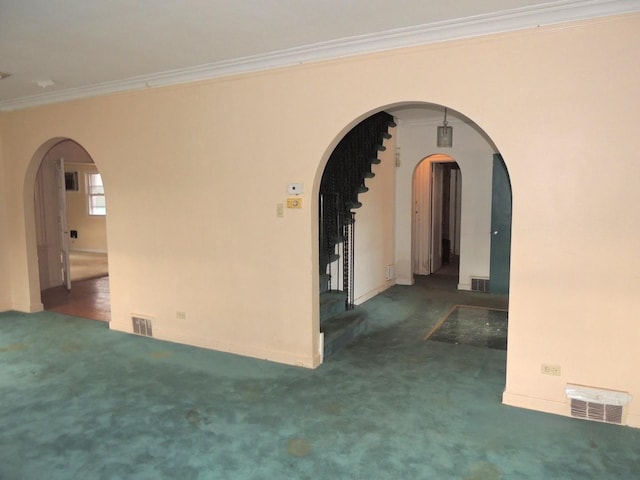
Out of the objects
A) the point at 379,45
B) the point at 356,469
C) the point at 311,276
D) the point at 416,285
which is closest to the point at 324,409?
the point at 356,469

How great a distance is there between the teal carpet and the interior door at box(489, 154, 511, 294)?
2.69 meters

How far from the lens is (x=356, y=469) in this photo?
8.69ft

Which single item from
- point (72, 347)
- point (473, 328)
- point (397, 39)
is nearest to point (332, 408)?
point (473, 328)

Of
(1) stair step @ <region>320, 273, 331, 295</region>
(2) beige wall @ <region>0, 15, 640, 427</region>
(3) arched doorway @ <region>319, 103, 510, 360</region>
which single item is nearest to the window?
(2) beige wall @ <region>0, 15, 640, 427</region>

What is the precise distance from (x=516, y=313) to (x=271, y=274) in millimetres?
2154

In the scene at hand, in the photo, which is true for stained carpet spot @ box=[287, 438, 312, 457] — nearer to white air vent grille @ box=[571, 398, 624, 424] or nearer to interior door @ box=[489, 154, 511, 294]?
white air vent grille @ box=[571, 398, 624, 424]

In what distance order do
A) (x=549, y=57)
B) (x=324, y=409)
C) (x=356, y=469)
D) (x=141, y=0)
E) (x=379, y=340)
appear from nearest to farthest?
(x=356, y=469), (x=141, y=0), (x=549, y=57), (x=324, y=409), (x=379, y=340)

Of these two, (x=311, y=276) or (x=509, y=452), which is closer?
(x=509, y=452)

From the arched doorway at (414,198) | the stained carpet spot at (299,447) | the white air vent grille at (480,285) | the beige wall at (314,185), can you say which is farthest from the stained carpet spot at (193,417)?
the white air vent grille at (480,285)

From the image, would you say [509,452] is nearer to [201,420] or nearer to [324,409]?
[324,409]

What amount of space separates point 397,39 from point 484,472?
9.99ft

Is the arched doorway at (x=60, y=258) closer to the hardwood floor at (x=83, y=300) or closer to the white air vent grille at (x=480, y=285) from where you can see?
the hardwood floor at (x=83, y=300)

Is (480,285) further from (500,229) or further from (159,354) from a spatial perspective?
(159,354)

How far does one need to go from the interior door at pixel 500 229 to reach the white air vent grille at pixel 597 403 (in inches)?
151
